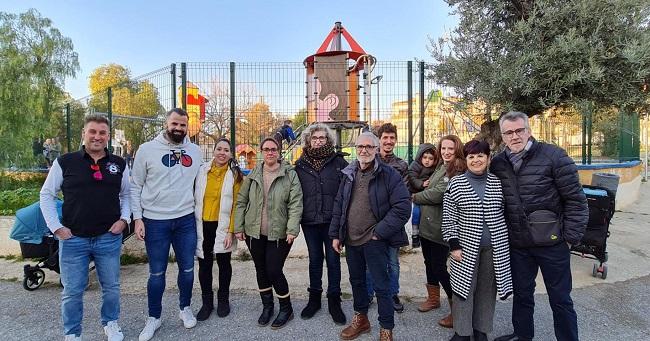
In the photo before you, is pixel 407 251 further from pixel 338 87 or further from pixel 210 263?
pixel 338 87

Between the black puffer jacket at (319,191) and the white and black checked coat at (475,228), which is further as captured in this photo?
the black puffer jacket at (319,191)

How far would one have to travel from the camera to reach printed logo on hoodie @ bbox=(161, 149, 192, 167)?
132 inches

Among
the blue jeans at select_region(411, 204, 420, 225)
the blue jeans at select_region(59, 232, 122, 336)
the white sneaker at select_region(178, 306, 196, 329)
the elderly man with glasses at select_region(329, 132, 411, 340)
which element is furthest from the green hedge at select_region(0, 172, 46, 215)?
the blue jeans at select_region(411, 204, 420, 225)

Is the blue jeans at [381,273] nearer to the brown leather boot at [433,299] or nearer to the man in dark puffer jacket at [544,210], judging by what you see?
the brown leather boot at [433,299]

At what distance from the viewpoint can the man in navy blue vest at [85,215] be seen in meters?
2.96

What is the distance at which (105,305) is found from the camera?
321cm

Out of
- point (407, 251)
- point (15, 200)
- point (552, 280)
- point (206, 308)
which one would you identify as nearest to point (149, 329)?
point (206, 308)

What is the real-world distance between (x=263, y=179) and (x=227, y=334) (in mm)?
1427

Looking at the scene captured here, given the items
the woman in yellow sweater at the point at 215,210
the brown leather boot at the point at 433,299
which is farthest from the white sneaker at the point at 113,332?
the brown leather boot at the point at 433,299

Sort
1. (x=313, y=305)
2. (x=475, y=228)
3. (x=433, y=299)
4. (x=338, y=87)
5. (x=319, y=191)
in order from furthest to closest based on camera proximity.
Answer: (x=338, y=87) → (x=433, y=299) → (x=313, y=305) → (x=319, y=191) → (x=475, y=228)

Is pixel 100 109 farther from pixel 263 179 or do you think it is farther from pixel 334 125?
pixel 263 179

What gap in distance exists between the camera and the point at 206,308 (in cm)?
369

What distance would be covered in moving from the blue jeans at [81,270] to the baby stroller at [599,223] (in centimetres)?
501

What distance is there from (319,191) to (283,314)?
48.3 inches
